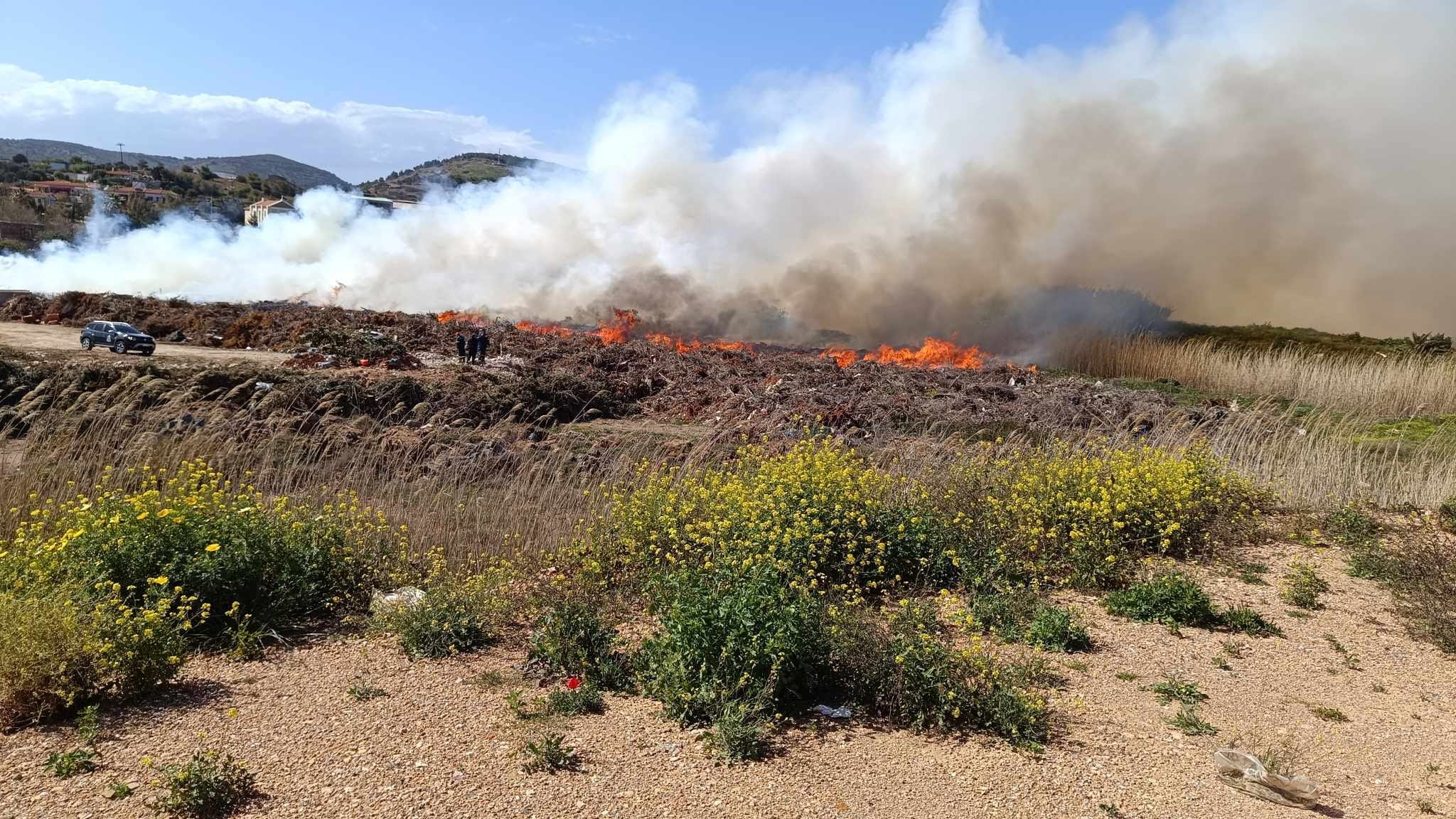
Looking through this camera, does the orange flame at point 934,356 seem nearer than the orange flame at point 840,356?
No

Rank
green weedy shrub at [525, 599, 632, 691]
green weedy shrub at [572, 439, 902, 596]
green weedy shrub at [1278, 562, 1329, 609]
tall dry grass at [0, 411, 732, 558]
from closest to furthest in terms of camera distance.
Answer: green weedy shrub at [525, 599, 632, 691] → green weedy shrub at [572, 439, 902, 596] → green weedy shrub at [1278, 562, 1329, 609] → tall dry grass at [0, 411, 732, 558]

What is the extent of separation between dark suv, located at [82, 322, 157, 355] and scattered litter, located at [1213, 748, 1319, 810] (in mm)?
34144

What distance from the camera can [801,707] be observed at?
6.04m

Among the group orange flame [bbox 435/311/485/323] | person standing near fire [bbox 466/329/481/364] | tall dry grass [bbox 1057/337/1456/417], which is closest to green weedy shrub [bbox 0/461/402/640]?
person standing near fire [bbox 466/329/481/364]

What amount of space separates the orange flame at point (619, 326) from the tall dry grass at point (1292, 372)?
16.6 metres

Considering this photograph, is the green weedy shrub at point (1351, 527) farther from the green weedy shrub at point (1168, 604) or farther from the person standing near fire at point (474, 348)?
the person standing near fire at point (474, 348)

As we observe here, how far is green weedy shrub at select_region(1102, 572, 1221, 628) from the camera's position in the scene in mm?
7766

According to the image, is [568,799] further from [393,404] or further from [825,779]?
[393,404]

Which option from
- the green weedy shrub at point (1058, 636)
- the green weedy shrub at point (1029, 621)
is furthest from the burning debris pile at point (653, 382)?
the green weedy shrub at point (1058, 636)

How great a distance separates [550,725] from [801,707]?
1666 millimetres

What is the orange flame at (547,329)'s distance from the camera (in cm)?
3506

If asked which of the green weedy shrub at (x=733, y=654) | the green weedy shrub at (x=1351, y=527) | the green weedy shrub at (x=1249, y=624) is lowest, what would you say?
the green weedy shrub at (x=733, y=654)

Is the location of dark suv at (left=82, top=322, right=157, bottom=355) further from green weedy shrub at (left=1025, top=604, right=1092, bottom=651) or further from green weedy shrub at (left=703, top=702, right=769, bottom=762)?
green weedy shrub at (left=1025, top=604, right=1092, bottom=651)

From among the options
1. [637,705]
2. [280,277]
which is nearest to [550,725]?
[637,705]
